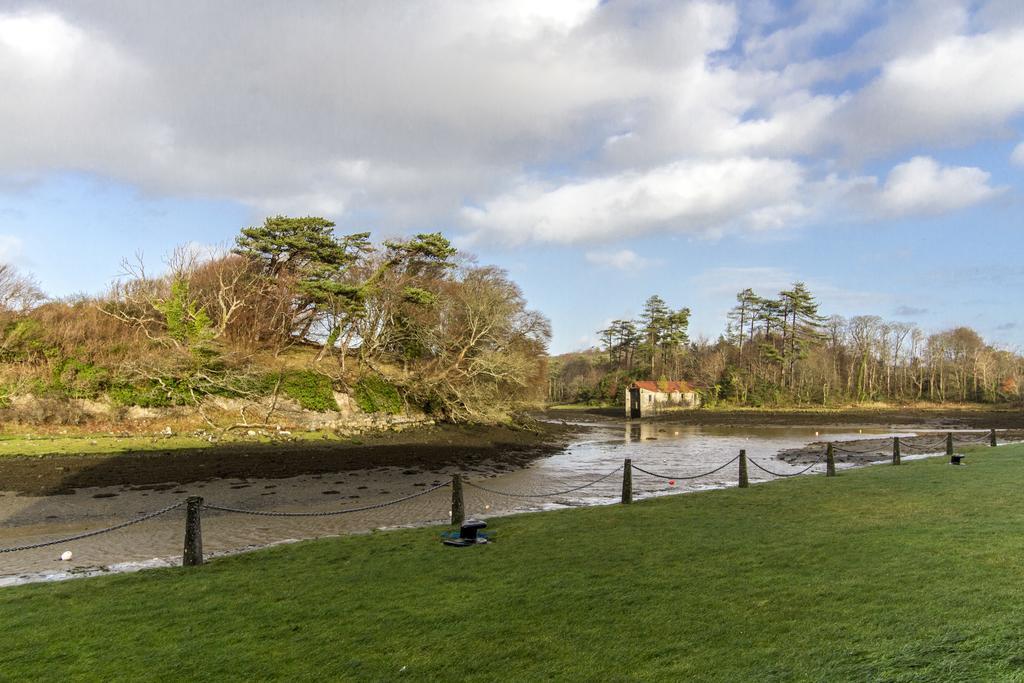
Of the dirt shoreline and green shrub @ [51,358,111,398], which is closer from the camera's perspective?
the dirt shoreline

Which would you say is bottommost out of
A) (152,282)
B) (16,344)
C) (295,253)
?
(16,344)

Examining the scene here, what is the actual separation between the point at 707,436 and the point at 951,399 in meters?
61.8

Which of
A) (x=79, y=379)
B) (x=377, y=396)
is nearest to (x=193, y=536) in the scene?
(x=79, y=379)

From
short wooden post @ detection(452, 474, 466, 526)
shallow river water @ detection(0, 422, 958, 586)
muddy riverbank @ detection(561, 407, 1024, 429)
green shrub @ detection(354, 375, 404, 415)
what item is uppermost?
green shrub @ detection(354, 375, 404, 415)

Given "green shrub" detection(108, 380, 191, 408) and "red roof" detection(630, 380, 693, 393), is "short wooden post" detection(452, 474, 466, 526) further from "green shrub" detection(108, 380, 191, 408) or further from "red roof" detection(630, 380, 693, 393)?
"red roof" detection(630, 380, 693, 393)

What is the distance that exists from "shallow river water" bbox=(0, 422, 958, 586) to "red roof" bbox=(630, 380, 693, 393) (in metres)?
54.5

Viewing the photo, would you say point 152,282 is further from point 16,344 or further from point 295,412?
point 295,412

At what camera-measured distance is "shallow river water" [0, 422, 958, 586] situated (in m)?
11.1

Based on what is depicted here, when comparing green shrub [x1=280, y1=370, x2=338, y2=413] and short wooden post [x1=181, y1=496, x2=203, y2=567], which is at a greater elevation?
green shrub [x1=280, y1=370, x2=338, y2=413]

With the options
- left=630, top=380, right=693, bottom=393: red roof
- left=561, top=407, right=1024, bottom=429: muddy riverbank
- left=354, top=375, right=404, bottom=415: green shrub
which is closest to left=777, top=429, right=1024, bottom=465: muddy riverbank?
left=561, top=407, right=1024, bottom=429: muddy riverbank

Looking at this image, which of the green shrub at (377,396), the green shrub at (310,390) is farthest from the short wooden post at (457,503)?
the green shrub at (377,396)

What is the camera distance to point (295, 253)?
1704 inches

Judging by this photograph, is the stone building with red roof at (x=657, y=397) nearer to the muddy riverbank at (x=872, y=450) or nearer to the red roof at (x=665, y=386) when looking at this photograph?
the red roof at (x=665, y=386)

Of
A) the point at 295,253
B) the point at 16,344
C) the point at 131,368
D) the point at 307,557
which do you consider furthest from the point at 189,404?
the point at 307,557
